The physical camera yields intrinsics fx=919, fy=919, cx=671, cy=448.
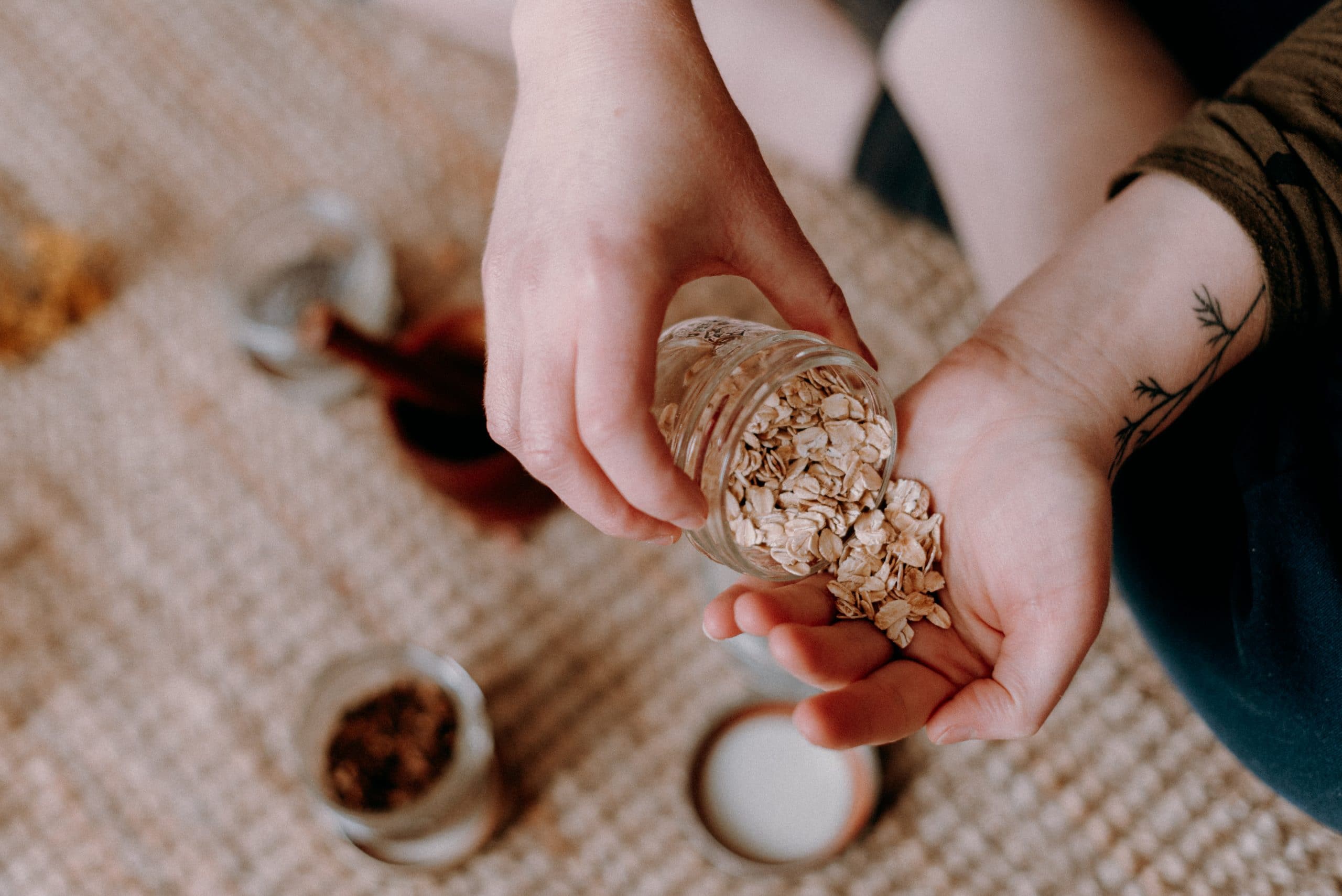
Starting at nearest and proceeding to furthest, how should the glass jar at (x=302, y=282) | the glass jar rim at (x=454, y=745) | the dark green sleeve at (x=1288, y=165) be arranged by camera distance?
the dark green sleeve at (x=1288, y=165)
the glass jar rim at (x=454, y=745)
the glass jar at (x=302, y=282)

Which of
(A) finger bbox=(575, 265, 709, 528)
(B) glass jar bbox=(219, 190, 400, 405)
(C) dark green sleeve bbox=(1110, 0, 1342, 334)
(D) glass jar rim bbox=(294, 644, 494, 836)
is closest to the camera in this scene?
(A) finger bbox=(575, 265, 709, 528)

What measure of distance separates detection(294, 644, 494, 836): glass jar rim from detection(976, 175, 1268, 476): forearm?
1.54ft

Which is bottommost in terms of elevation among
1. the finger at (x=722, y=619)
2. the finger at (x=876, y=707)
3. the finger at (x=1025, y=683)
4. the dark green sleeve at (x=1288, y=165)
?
the finger at (x=722, y=619)

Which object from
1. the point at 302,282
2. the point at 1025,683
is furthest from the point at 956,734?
the point at 302,282

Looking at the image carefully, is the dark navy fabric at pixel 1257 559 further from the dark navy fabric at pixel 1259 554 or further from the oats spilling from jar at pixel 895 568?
the oats spilling from jar at pixel 895 568

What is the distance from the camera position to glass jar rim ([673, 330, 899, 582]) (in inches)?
19.1

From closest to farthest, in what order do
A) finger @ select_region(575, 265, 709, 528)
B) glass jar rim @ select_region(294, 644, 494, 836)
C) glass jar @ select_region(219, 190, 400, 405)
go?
finger @ select_region(575, 265, 709, 528) → glass jar rim @ select_region(294, 644, 494, 836) → glass jar @ select_region(219, 190, 400, 405)

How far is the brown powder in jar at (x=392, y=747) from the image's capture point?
698 mm

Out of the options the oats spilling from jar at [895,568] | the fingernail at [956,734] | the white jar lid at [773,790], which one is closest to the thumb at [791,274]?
the oats spilling from jar at [895,568]

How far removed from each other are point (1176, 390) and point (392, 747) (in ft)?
2.03

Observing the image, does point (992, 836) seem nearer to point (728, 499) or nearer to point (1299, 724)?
point (1299, 724)

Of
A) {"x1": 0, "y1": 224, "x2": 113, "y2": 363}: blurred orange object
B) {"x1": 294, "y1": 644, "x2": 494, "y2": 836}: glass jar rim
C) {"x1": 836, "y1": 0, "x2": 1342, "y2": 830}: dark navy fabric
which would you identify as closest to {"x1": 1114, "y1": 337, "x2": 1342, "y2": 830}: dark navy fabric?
{"x1": 836, "y1": 0, "x2": 1342, "y2": 830}: dark navy fabric

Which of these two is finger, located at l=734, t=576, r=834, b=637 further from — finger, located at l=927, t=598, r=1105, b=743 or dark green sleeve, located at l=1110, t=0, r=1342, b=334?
dark green sleeve, located at l=1110, t=0, r=1342, b=334

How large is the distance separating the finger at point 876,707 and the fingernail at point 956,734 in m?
0.01
